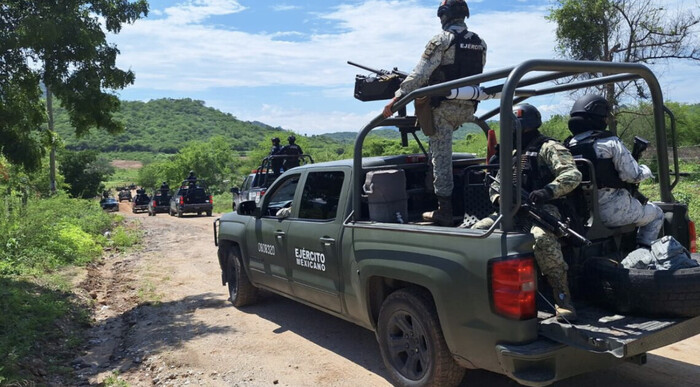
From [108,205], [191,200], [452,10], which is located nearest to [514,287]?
[452,10]

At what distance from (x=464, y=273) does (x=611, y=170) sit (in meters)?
1.45

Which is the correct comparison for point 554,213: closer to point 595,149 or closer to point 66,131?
point 595,149

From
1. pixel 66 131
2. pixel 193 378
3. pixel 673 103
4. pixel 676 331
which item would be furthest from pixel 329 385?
pixel 66 131

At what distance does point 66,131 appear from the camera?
4648 inches

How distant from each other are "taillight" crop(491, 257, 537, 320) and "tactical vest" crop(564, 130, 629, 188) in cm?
115

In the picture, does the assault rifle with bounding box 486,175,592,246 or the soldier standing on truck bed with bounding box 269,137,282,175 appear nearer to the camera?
the assault rifle with bounding box 486,175,592,246

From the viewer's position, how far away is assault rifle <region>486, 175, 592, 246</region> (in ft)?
11.1

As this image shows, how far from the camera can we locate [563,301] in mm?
3297

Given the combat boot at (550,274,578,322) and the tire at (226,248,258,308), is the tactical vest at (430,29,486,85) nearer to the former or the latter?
the combat boot at (550,274,578,322)

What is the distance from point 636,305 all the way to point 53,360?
193 inches

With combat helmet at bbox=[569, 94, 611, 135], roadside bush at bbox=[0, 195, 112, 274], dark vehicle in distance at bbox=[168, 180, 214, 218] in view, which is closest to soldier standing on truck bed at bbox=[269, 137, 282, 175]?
roadside bush at bbox=[0, 195, 112, 274]

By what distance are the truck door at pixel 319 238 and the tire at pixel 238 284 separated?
1.33m

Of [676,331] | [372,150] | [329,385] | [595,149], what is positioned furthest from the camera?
[372,150]

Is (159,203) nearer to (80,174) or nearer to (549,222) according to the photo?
(80,174)
